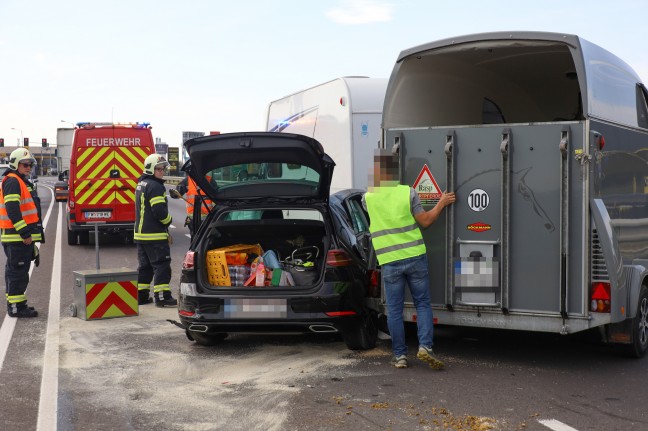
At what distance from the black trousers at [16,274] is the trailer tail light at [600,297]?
6.34 metres

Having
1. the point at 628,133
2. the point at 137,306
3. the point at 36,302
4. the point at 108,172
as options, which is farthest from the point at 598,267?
the point at 108,172

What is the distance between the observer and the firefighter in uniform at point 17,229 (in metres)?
10.1

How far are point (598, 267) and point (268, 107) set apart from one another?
1197 cm

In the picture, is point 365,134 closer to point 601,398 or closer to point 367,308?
point 367,308

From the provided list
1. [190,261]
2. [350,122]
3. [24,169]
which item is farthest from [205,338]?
[350,122]

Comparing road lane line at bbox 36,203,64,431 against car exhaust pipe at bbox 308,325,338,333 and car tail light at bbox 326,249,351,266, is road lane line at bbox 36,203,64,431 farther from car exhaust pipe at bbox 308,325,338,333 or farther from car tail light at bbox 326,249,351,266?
car tail light at bbox 326,249,351,266

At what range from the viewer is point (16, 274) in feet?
33.2

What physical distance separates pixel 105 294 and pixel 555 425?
5.89 metres

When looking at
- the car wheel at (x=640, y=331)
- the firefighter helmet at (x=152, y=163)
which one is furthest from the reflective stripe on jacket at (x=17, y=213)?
the car wheel at (x=640, y=331)

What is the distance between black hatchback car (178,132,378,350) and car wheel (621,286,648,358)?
2229mm

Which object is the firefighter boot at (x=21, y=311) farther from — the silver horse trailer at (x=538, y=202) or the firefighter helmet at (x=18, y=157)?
the silver horse trailer at (x=538, y=202)

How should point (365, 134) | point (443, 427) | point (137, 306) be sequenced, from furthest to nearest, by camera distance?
1. point (365, 134)
2. point (137, 306)
3. point (443, 427)

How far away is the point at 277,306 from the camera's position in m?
7.59

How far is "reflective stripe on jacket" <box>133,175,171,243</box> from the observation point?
1088cm
